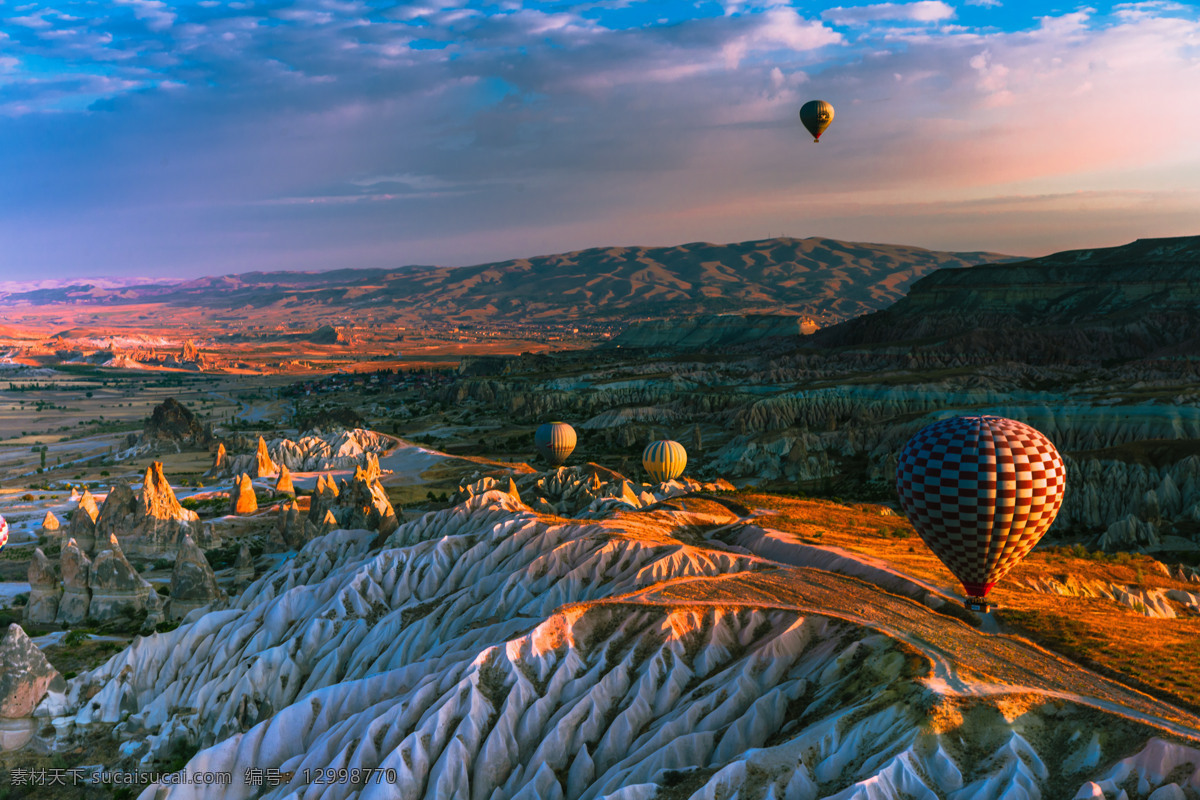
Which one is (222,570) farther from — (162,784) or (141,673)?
(162,784)

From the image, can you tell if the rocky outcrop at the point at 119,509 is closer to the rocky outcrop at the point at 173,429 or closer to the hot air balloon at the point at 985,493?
A: the rocky outcrop at the point at 173,429

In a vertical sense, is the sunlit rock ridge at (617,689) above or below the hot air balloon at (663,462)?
above

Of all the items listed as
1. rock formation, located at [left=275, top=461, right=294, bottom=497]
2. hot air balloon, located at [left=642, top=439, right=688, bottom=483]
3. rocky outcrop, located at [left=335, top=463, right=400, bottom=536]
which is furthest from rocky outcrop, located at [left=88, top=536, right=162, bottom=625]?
hot air balloon, located at [left=642, top=439, right=688, bottom=483]

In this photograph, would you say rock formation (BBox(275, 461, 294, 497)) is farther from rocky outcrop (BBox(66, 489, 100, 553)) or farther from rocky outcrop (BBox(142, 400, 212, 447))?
rocky outcrop (BBox(142, 400, 212, 447))

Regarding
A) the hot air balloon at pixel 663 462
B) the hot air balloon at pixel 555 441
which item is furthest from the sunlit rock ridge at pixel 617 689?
the hot air balloon at pixel 555 441

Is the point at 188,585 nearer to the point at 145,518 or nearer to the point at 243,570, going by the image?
the point at 243,570

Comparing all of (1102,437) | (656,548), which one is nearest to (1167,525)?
(1102,437)

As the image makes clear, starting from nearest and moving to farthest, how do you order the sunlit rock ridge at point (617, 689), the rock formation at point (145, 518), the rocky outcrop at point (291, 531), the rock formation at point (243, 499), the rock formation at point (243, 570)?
the sunlit rock ridge at point (617, 689) < the rock formation at point (243, 570) < the rocky outcrop at point (291, 531) < the rock formation at point (145, 518) < the rock formation at point (243, 499)
